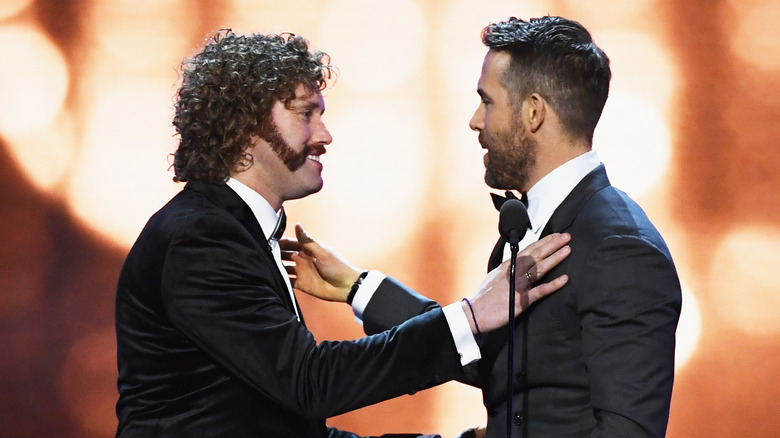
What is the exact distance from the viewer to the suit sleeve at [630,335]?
5.12 feet

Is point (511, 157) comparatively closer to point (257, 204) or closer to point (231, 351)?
point (257, 204)

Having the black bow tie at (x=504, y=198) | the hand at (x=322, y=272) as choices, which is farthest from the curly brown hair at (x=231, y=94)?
the black bow tie at (x=504, y=198)

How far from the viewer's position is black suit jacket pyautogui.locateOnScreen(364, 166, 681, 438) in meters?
1.57

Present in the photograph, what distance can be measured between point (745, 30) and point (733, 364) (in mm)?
1294

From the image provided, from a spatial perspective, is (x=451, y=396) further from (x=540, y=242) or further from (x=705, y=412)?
(x=540, y=242)

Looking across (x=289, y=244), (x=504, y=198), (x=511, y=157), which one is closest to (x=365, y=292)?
(x=289, y=244)

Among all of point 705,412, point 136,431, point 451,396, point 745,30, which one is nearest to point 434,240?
point 451,396

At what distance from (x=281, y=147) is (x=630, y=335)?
3.08ft

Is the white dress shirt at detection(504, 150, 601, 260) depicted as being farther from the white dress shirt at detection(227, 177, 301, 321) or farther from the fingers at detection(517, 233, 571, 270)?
the white dress shirt at detection(227, 177, 301, 321)

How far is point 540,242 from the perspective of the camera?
68.9 inches

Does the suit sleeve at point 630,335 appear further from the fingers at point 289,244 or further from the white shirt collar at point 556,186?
the fingers at point 289,244

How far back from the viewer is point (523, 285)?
1718 millimetres

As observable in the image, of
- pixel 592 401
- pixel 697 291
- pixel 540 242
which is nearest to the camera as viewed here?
pixel 592 401

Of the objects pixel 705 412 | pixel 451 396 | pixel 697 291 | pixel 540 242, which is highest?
pixel 540 242
